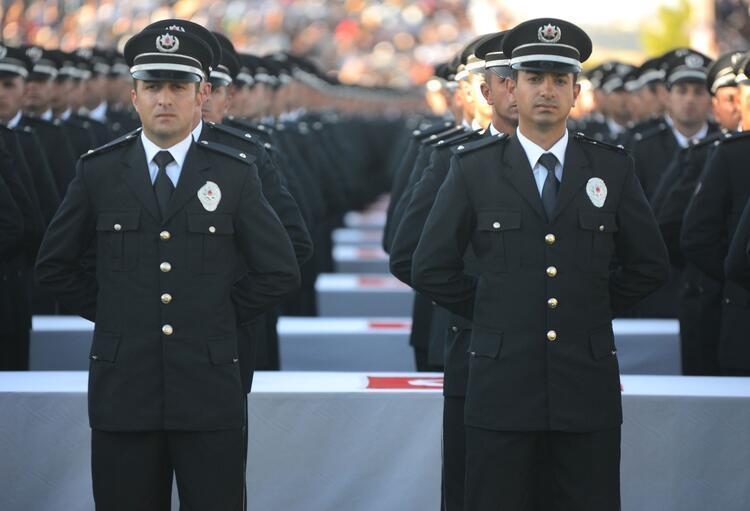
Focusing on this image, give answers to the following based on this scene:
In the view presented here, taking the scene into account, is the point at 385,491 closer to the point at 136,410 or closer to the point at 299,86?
the point at 136,410

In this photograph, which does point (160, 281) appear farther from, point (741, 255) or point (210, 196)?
point (741, 255)

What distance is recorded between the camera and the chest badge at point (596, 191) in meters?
5.25

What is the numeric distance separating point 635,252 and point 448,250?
64 cm

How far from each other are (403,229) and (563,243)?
110 centimetres

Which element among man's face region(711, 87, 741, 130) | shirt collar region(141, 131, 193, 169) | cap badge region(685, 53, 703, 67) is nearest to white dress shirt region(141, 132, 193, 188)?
shirt collar region(141, 131, 193, 169)

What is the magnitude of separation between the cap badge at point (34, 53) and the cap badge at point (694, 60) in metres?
4.57

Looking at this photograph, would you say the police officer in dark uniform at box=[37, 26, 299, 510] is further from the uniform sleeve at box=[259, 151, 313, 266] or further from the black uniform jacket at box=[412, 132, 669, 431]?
the uniform sleeve at box=[259, 151, 313, 266]

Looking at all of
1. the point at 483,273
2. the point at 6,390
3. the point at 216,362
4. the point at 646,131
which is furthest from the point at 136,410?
the point at 646,131

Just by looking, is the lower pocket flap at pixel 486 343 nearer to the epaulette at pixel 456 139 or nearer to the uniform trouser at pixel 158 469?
the uniform trouser at pixel 158 469

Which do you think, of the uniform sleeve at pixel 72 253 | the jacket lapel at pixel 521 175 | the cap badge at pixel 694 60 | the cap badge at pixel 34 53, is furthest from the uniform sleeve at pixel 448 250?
the cap badge at pixel 694 60

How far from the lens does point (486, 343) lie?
5.21 m

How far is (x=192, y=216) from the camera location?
17.3ft

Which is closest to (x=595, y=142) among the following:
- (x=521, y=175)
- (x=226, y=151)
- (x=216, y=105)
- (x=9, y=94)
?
(x=521, y=175)

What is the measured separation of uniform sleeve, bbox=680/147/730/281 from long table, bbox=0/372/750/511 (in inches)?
25.0
